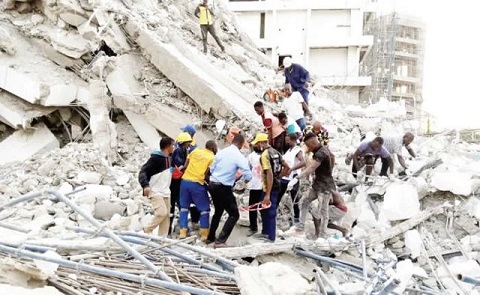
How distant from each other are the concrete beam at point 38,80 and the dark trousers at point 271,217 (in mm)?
4741

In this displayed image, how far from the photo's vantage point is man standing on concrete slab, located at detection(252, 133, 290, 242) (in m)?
5.78

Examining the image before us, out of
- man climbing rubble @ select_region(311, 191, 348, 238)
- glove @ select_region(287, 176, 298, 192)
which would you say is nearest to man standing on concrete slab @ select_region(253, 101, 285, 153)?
glove @ select_region(287, 176, 298, 192)

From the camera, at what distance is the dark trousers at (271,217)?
20.0 feet

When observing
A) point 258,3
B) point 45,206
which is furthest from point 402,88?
point 45,206

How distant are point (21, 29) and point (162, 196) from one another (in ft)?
20.1

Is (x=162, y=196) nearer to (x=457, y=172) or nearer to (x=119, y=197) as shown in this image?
(x=119, y=197)

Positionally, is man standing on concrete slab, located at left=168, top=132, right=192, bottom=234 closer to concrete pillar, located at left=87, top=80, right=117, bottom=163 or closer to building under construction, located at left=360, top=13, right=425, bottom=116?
concrete pillar, located at left=87, top=80, right=117, bottom=163

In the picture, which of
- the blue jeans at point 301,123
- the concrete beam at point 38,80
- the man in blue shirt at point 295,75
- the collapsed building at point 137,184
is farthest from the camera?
the concrete beam at point 38,80

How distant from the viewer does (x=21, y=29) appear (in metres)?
10.3

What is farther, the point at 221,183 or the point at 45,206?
the point at 45,206

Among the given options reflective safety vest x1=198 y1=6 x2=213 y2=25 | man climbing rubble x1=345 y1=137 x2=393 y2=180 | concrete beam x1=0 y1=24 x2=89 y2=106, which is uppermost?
reflective safety vest x1=198 y1=6 x2=213 y2=25

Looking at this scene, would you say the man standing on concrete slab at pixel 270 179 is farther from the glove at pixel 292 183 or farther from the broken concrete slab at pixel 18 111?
the broken concrete slab at pixel 18 111

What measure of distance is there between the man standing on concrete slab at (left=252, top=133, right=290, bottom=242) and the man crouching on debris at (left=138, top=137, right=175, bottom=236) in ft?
3.25

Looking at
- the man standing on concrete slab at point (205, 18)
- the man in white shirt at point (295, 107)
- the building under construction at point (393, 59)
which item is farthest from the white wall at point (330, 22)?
the man in white shirt at point (295, 107)
